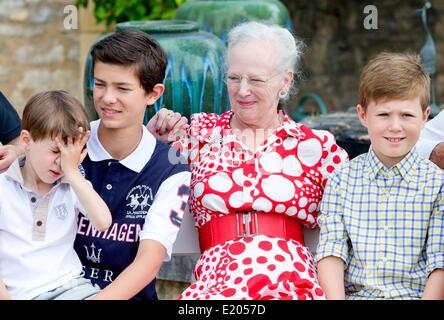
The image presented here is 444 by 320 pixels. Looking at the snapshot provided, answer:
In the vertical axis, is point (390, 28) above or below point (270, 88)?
above

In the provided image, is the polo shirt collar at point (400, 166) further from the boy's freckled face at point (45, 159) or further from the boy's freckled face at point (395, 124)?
the boy's freckled face at point (45, 159)

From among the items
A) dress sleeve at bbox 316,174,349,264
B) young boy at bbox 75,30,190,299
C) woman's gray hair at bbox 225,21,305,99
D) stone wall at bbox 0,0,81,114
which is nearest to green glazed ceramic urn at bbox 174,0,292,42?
stone wall at bbox 0,0,81,114

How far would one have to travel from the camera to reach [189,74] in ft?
14.1

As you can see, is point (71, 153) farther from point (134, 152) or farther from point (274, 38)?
point (274, 38)

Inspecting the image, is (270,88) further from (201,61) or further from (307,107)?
(307,107)

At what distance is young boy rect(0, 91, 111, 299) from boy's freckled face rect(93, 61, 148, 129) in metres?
0.08

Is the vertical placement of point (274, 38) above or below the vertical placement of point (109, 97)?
above

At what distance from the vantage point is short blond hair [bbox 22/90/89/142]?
270cm

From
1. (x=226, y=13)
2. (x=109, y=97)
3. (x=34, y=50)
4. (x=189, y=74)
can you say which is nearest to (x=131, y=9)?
(x=34, y=50)

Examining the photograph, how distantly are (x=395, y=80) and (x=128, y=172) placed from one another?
842 millimetres

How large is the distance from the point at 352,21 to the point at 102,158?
22.3ft
